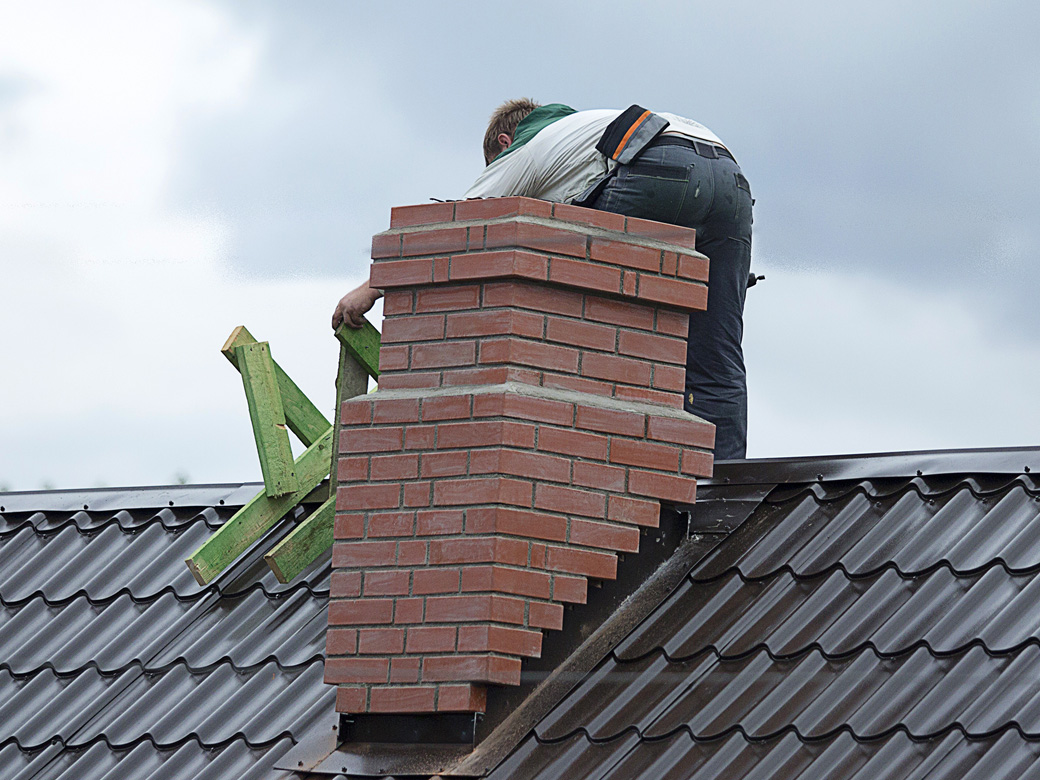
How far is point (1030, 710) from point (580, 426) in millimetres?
1577

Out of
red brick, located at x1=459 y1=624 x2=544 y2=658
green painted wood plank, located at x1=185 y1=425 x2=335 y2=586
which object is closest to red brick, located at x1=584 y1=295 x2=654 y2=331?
red brick, located at x1=459 y1=624 x2=544 y2=658

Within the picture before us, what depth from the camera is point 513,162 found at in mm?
5969

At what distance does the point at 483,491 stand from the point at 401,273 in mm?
836

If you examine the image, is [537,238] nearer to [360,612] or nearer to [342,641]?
[360,612]

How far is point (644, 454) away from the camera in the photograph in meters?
5.05

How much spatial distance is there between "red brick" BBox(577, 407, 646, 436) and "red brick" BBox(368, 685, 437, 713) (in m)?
0.92

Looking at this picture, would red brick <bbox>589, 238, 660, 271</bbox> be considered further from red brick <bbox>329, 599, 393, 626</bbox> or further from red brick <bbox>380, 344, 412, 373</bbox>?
red brick <bbox>329, 599, 393, 626</bbox>

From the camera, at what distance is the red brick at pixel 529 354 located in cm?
490

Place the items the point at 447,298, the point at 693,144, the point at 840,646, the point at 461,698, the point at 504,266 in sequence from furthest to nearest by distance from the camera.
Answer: the point at 693,144 < the point at 447,298 < the point at 504,266 < the point at 461,698 < the point at 840,646

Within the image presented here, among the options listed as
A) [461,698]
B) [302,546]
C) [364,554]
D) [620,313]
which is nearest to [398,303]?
[620,313]

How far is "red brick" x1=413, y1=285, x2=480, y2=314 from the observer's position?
198 inches

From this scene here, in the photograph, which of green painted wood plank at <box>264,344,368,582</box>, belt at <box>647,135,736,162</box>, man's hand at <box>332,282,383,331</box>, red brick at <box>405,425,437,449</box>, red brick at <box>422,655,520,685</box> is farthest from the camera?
green painted wood plank at <box>264,344,368,582</box>

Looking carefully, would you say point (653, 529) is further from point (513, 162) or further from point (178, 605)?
point (178, 605)

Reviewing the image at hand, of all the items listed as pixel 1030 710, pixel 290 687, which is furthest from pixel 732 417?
pixel 1030 710
